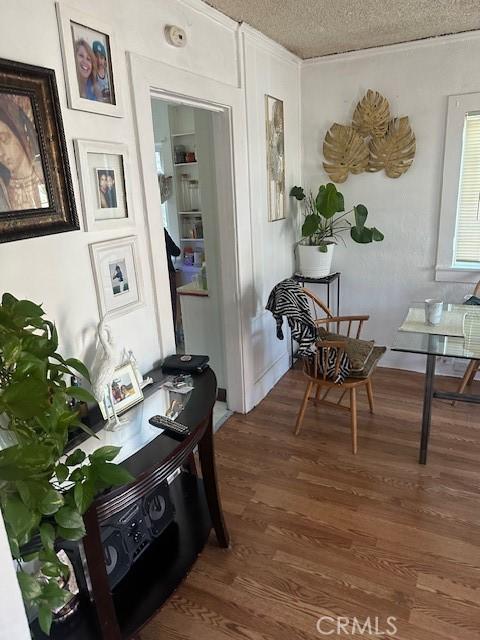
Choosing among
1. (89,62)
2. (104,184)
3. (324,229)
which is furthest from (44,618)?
(324,229)

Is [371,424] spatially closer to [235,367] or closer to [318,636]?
[235,367]

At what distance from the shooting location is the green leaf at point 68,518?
0.90 m

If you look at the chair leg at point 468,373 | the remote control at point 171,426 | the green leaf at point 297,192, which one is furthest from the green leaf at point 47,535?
the green leaf at point 297,192

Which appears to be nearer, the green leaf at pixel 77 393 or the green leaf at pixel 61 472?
the green leaf at pixel 61 472

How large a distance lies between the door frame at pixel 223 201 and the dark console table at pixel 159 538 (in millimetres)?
585

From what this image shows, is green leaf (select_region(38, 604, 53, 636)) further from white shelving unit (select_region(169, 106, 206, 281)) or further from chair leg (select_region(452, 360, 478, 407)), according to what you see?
white shelving unit (select_region(169, 106, 206, 281))

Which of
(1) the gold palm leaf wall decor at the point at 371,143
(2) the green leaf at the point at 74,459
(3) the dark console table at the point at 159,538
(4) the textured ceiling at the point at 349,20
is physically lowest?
(3) the dark console table at the point at 159,538

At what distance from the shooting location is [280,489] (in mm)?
2354

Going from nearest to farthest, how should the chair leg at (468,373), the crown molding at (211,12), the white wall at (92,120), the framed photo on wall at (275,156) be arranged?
1. the white wall at (92,120)
2. the crown molding at (211,12)
3. the chair leg at (468,373)
4. the framed photo on wall at (275,156)

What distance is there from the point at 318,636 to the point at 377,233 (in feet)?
8.35

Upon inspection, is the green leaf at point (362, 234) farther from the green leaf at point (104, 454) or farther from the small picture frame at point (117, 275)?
the green leaf at point (104, 454)

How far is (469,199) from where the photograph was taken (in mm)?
3244

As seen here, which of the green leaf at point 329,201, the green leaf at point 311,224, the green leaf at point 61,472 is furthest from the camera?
the green leaf at point 311,224
